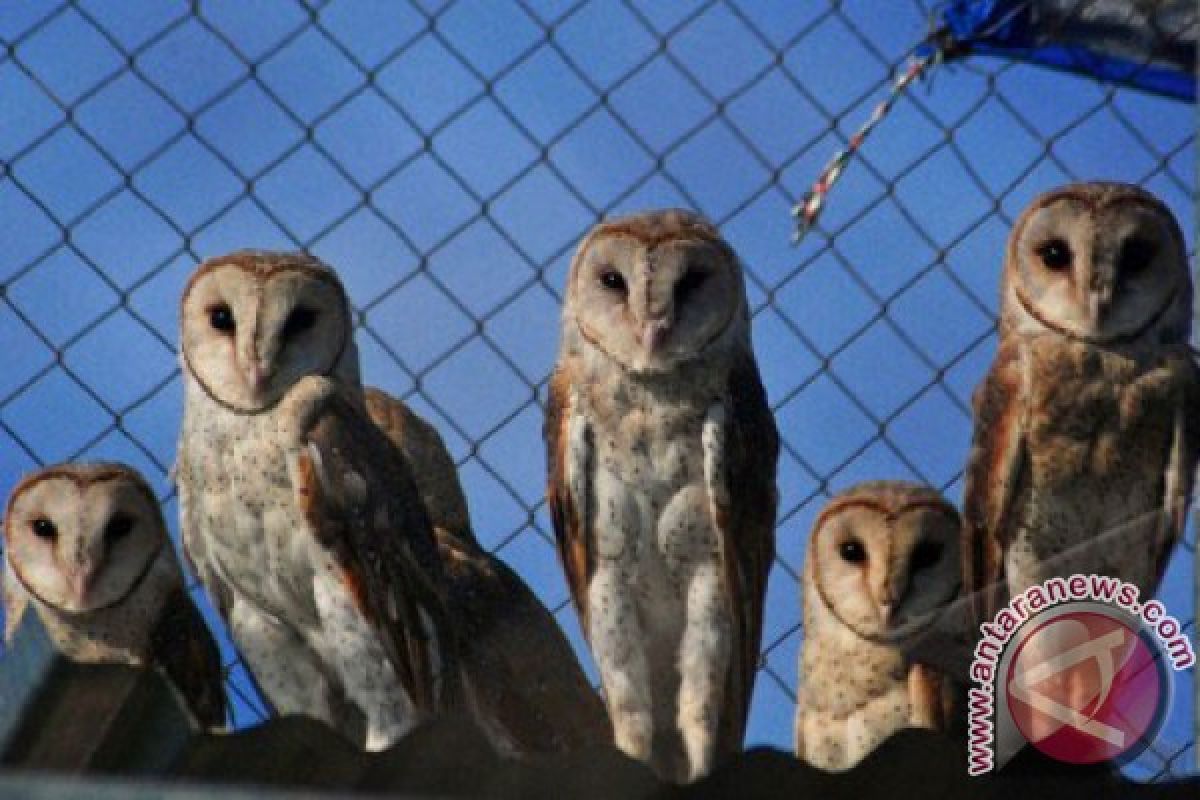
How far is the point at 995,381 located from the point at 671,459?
0.47 meters

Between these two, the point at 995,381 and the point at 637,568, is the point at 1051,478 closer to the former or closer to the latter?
the point at 995,381

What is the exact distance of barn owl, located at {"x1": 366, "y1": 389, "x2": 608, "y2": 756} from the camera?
4336 millimetres

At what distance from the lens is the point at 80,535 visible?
390 cm

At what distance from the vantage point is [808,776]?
2680 mm

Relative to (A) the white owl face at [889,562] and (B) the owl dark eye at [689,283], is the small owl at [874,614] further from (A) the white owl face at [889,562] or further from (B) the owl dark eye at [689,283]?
(B) the owl dark eye at [689,283]

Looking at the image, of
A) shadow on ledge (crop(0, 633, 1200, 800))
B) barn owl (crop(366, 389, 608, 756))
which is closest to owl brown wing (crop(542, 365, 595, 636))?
barn owl (crop(366, 389, 608, 756))

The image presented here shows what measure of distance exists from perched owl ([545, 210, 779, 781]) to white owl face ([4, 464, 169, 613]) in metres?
0.60

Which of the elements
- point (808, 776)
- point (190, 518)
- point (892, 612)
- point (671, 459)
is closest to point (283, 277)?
point (190, 518)

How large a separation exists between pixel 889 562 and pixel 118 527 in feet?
3.60

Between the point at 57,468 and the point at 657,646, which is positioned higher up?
the point at 57,468

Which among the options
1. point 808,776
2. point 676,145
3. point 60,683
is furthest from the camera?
point 676,145

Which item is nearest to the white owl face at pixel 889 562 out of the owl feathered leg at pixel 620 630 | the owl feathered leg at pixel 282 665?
the owl feathered leg at pixel 620 630

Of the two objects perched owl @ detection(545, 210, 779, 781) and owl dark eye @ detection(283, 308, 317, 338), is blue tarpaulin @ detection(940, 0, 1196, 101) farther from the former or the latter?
owl dark eye @ detection(283, 308, 317, 338)

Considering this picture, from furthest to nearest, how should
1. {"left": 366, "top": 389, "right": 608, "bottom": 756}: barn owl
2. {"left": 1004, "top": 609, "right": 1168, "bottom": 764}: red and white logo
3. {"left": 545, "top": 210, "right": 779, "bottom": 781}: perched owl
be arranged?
{"left": 366, "top": 389, "right": 608, "bottom": 756}: barn owl → {"left": 545, "top": 210, "right": 779, "bottom": 781}: perched owl → {"left": 1004, "top": 609, "right": 1168, "bottom": 764}: red and white logo
